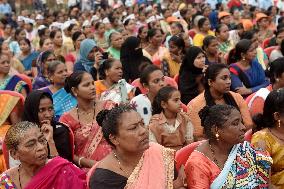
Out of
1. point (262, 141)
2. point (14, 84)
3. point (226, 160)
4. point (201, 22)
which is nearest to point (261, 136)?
point (262, 141)

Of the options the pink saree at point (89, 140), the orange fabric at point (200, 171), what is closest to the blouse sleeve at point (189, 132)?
the pink saree at point (89, 140)

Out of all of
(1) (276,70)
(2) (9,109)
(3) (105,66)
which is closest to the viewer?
(2) (9,109)

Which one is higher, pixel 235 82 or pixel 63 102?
pixel 63 102

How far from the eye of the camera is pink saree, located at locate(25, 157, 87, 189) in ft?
10.7

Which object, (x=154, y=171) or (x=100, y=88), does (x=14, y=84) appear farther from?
(x=154, y=171)

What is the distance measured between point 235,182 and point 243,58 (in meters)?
3.30

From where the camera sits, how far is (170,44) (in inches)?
295

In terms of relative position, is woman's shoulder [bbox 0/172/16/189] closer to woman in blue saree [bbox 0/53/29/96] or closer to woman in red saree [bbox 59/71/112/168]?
woman in red saree [bbox 59/71/112/168]

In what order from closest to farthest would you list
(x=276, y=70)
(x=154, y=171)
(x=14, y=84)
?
(x=154, y=171) < (x=276, y=70) < (x=14, y=84)

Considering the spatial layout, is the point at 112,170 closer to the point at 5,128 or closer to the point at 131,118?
the point at 131,118

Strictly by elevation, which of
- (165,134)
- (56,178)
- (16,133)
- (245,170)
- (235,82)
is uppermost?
(16,133)

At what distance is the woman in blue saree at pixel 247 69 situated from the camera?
6.29 m

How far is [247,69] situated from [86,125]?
95.1 inches

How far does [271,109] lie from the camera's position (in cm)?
383
